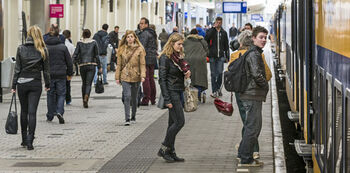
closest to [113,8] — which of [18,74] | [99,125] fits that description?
[99,125]

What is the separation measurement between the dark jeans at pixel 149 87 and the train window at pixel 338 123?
13.3m

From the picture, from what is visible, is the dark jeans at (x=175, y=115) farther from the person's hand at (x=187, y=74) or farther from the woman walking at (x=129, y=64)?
the woman walking at (x=129, y=64)

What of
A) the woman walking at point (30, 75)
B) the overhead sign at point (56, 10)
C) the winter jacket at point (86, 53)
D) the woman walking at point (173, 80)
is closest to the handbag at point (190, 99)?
the woman walking at point (173, 80)

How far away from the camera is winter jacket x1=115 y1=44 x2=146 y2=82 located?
15156mm

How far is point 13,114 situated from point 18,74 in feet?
1.86

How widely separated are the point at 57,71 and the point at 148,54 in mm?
3237

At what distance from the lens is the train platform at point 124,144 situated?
35.2 ft

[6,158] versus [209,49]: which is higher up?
[209,49]

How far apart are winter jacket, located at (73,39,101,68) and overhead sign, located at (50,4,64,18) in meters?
13.2

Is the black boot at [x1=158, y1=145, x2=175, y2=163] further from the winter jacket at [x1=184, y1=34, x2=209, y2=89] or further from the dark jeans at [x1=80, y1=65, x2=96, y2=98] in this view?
the dark jeans at [x1=80, y1=65, x2=96, y2=98]

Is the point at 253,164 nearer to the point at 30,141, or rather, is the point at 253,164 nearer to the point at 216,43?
the point at 30,141

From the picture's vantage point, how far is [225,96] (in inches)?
868

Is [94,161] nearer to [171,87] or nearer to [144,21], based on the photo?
[171,87]

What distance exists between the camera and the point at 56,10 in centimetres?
3195
